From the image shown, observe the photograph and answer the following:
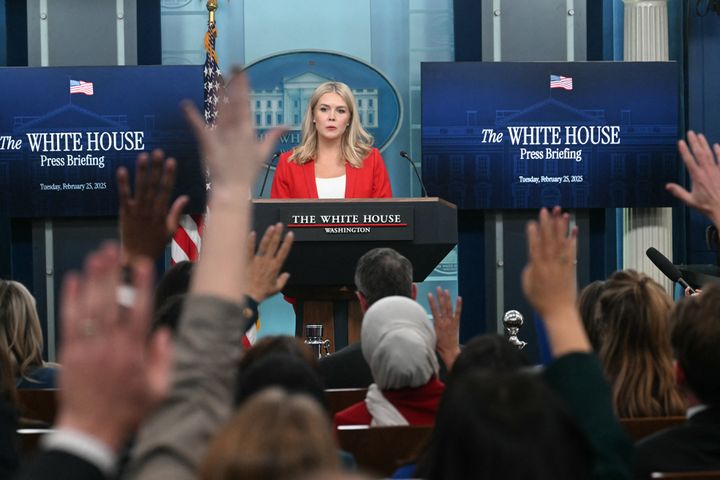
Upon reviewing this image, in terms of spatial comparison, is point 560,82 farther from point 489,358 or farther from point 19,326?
point 489,358

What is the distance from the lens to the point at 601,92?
768cm

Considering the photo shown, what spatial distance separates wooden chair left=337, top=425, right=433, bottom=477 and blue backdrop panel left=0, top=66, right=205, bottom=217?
5.46m

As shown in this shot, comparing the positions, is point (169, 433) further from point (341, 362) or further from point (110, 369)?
point (341, 362)

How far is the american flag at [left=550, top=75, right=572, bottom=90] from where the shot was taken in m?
7.65

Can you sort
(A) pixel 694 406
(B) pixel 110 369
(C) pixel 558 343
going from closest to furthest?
1. (B) pixel 110 369
2. (C) pixel 558 343
3. (A) pixel 694 406

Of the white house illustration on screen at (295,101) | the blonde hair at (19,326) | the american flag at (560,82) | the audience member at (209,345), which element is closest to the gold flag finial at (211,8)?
the white house illustration on screen at (295,101)

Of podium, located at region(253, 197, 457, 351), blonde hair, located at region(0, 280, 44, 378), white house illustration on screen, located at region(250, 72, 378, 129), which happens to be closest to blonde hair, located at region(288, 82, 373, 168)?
podium, located at region(253, 197, 457, 351)

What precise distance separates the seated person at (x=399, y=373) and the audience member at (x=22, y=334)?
1111 millimetres

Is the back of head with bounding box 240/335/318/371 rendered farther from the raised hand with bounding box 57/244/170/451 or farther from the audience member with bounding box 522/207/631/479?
the raised hand with bounding box 57/244/170/451

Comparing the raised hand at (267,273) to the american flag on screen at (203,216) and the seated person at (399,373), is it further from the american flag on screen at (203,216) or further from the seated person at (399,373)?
the american flag on screen at (203,216)

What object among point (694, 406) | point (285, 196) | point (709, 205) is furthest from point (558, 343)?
point (285, 196)

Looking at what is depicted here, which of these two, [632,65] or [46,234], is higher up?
[632,65]

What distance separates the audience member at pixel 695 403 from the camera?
76.5 inches

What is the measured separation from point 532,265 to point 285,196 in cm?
437
